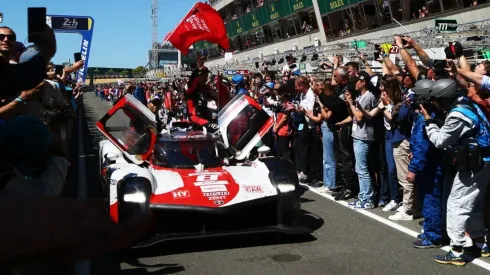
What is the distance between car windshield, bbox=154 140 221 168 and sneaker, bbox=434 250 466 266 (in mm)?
3090

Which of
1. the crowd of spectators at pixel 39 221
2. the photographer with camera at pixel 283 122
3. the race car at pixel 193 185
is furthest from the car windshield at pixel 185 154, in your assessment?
the crowd of spectators at pixel 39 221

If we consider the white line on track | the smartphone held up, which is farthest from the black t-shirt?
the smartphone held up

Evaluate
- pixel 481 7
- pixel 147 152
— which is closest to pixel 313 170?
pixel 147 152

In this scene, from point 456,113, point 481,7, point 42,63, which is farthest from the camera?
point 481,7

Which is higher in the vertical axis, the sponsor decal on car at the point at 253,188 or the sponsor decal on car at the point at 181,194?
the sponsor decal on car at the point at 181,194

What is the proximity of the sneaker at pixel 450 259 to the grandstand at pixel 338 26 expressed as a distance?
17.3 ft

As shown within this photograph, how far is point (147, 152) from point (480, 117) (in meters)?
4.24

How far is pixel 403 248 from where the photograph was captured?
5.84 metres

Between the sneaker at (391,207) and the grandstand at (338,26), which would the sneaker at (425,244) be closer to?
the sneaker at (391,207)

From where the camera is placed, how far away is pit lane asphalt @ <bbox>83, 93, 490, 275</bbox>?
5.22 m

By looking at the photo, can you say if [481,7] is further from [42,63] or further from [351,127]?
[42,63]

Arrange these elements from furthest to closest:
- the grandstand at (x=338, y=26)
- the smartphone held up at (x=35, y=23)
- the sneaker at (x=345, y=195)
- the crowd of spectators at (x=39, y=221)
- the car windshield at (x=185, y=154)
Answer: the grandstand at (x=338, y=26) → the sneaker at (x=345, y=195) → the car windshield at (x=185, y=154) → the smartphone held up at (x=35, y=23) → the crowd of spectators at (x=39, y=221)

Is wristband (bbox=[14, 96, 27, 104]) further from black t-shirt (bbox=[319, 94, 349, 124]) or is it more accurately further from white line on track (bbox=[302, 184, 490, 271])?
black t-shirt (bbox=[319, 94, 349, 124])

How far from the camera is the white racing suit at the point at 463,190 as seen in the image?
5164mm
